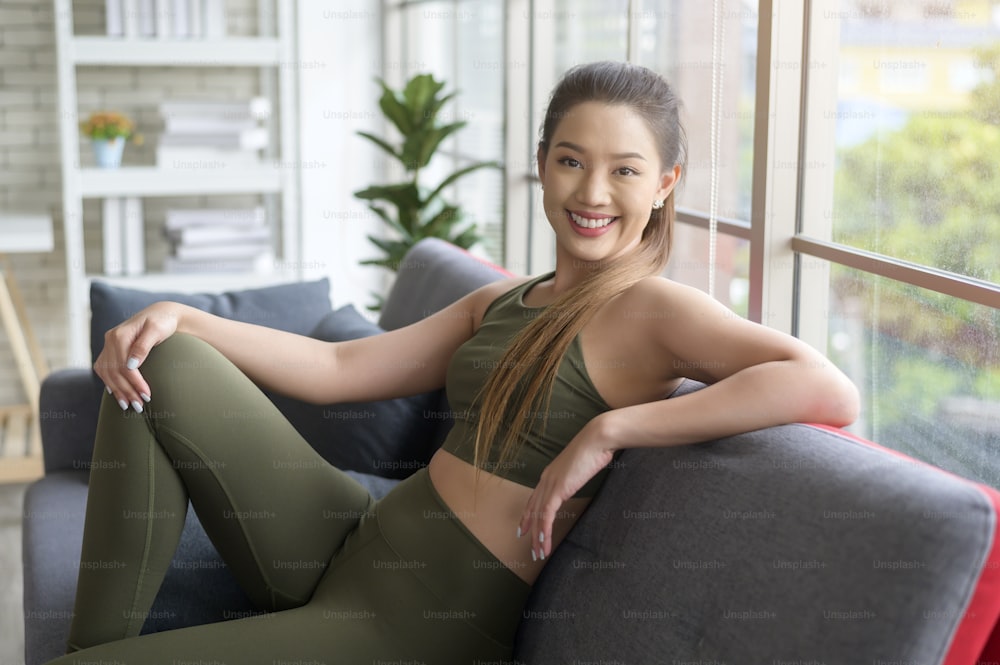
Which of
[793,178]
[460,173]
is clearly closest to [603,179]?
[793,178]

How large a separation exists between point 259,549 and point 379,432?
75cm

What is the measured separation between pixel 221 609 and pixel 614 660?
833 mm

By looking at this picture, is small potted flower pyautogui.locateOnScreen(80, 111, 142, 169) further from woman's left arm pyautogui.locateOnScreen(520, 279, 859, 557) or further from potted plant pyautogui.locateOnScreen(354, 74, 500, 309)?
woman's left arm pyautogui.locateOnScreen(520, 279, 859, 557)

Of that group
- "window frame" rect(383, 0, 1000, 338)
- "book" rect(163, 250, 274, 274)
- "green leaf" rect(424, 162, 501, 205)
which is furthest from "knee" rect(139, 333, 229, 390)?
"book" rect(163, 250, 274, 274)

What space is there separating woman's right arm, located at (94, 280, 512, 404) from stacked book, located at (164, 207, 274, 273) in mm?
2615

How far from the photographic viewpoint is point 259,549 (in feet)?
5.14

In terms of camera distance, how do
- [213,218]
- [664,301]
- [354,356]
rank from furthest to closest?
[213,218] → [354,356] → [664,301]

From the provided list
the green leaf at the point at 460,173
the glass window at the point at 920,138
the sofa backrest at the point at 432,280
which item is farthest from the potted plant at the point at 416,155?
the glass window at the point at 920,138

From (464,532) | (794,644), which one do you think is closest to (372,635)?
(464,532)

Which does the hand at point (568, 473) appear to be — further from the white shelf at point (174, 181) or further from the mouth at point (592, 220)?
the white shelf at point (174, 181)

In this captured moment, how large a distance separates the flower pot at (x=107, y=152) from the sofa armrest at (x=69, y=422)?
76.0 inches

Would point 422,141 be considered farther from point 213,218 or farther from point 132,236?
point 132,236

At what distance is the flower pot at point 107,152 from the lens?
4.20 metres

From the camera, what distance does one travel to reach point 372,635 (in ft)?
4.69
